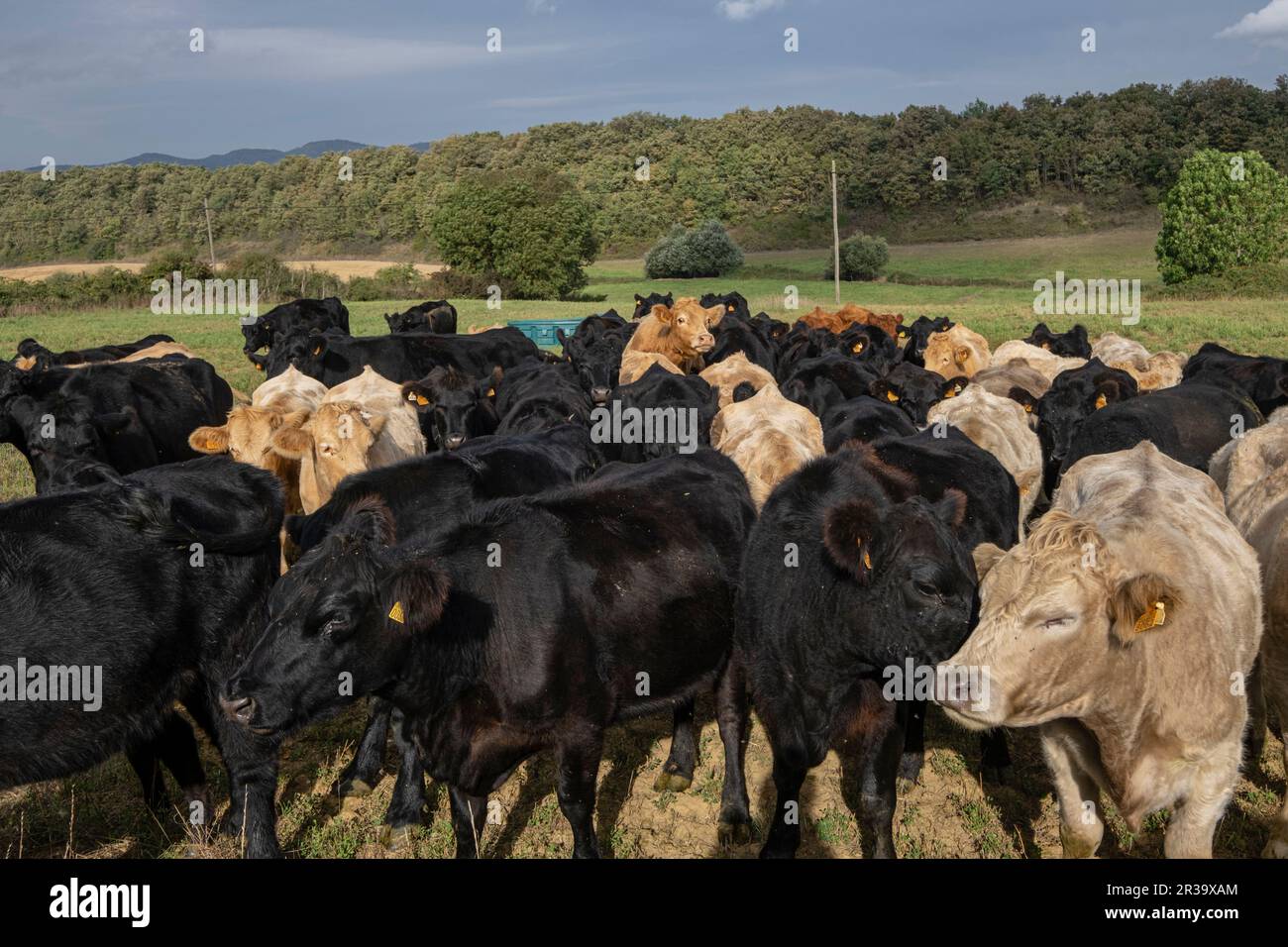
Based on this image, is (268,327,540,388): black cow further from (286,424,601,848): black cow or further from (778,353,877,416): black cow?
(286,424,601,848): black cow

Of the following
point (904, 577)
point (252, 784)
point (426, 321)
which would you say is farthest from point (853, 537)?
point (426, 321)

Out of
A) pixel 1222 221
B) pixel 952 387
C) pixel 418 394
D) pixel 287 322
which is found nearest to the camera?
pixel 418 394

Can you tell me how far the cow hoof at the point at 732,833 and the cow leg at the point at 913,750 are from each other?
92 centimetres

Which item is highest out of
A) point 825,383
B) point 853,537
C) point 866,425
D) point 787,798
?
point 825,383

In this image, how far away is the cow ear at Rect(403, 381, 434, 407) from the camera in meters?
10.2

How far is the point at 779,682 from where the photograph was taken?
15.9ft

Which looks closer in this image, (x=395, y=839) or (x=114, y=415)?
(x=395, y=839)

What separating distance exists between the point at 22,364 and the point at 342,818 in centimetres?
1062

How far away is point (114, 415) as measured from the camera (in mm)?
8602

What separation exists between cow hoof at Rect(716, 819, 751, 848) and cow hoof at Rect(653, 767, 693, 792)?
43 centimetres

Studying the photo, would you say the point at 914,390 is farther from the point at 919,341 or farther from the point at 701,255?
the point at 701,255

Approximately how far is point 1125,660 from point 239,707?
10.8 feet

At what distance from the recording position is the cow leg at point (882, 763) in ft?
15.1
